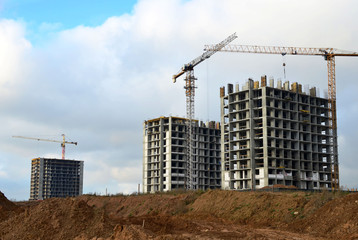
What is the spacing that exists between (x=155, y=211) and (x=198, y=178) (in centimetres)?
7400

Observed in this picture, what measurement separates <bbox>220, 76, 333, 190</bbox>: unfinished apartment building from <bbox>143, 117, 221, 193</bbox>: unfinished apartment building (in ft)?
70.2

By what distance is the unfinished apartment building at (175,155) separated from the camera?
112812mm

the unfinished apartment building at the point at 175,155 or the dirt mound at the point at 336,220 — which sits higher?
the unfinished apartment building at the point at 175,155

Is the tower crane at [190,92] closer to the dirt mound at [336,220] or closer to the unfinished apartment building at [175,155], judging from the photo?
the unfinished apartment building at [175,155]

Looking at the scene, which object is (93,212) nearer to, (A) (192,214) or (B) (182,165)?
(A) (192,214)

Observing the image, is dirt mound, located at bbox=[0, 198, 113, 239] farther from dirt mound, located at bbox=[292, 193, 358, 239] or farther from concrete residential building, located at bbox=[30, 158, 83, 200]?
concrete residential building, located at bbox=[30, 158, 83, 200]

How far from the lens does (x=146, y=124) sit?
121875mm

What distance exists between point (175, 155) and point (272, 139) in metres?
34.3

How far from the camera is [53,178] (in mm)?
155625

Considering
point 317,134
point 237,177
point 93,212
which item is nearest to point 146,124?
point 237,177

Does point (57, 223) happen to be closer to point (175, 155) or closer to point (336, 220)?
point (336, 220)

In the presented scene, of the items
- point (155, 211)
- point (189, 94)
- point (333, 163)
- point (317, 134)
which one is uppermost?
point (189, 94)

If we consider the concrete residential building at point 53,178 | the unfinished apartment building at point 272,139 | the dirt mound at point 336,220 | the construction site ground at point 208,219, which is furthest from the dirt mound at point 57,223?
the concrete residential building at point 53,178

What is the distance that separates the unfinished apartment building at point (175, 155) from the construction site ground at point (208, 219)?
69482 millimetres
